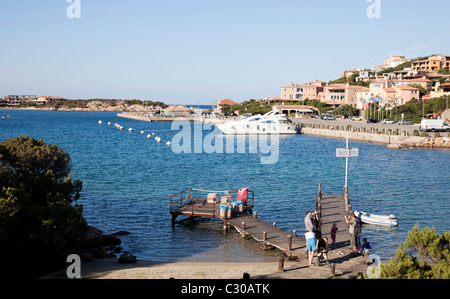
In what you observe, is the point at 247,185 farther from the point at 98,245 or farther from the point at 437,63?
the point at 437,63

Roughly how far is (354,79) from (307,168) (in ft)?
403

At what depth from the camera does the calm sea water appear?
68.5 feet

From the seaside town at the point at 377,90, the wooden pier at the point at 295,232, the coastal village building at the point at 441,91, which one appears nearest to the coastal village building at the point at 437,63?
the seaside town at the point at 377,90

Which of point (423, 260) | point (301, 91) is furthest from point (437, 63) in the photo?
point (423, 260)

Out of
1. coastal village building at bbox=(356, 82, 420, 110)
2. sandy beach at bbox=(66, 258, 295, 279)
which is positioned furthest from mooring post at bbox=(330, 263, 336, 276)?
coastal village building at bbox=(356, 82, 420, 110)

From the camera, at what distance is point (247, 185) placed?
35.6m

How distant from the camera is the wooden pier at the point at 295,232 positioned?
14867 millimetres

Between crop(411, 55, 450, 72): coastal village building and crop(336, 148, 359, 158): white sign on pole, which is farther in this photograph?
crop(411, 55, 450, 72): coastal village building

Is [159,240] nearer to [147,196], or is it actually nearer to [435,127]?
[147,196]

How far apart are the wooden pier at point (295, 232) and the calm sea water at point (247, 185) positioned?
66cm

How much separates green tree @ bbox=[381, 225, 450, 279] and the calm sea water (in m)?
7.23

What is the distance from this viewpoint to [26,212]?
1518 cm

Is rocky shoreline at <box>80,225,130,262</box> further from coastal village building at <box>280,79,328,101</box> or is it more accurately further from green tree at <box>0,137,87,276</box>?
coastal village building at <box>280,79,328,101</box>
